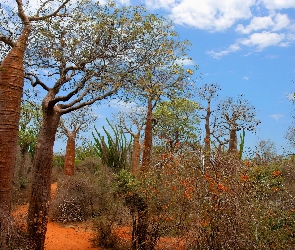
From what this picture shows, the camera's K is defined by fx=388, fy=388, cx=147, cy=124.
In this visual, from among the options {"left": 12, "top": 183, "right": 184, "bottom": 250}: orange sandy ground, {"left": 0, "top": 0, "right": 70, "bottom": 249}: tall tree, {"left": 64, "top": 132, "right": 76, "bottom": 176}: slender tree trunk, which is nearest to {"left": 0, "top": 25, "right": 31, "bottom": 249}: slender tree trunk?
{"left": 0, "top": 0, "right": 70, "bottom": 249}: tall tree

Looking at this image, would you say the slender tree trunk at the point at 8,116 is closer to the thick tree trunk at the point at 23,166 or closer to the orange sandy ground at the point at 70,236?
the orange sandy ground at the point at 70,236

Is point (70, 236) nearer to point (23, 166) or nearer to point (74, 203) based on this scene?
point (74, 203)

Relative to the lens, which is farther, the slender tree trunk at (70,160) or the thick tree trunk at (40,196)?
the slender tree trunk at (70,160)

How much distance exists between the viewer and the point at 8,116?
233 inches

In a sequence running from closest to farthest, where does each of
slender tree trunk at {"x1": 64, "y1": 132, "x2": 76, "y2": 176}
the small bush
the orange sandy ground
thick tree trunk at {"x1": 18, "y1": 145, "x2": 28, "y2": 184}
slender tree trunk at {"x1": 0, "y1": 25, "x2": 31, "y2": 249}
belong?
slender tree trunk at {"x1": 0, "y1": 25, "x2": 31, "y2": 249} → the orange sandy ground → the small bush → slender tree trunk at {"x1": 64, "y1": 132, "x2": 76, "y2": 176} → thick tree trunk at {"x1": 18, "y1": 145, "x2": 28, "y2": 184}

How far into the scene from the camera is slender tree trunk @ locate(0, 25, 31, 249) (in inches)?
225

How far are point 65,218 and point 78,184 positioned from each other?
1.11 meters

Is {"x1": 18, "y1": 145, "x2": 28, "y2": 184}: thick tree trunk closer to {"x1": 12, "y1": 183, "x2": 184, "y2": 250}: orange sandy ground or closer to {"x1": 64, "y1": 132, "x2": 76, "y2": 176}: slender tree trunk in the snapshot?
{"x1": 64, "y1": 132, "x2": 76, "y2": 176}: slender tree trunk

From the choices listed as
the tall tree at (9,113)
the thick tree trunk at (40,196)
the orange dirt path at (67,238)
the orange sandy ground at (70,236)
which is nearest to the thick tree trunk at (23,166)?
the orange sandy ground at (70,236)

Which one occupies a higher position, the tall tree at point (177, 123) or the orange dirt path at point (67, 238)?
the tall tree at point (177, 123)

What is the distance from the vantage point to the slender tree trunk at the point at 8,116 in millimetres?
5721

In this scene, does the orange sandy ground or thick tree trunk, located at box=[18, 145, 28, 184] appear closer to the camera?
the orange sandy ground

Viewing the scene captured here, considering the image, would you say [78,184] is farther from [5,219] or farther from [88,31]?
[5,219]

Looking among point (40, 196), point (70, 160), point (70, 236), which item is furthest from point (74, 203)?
point (70, 160)
